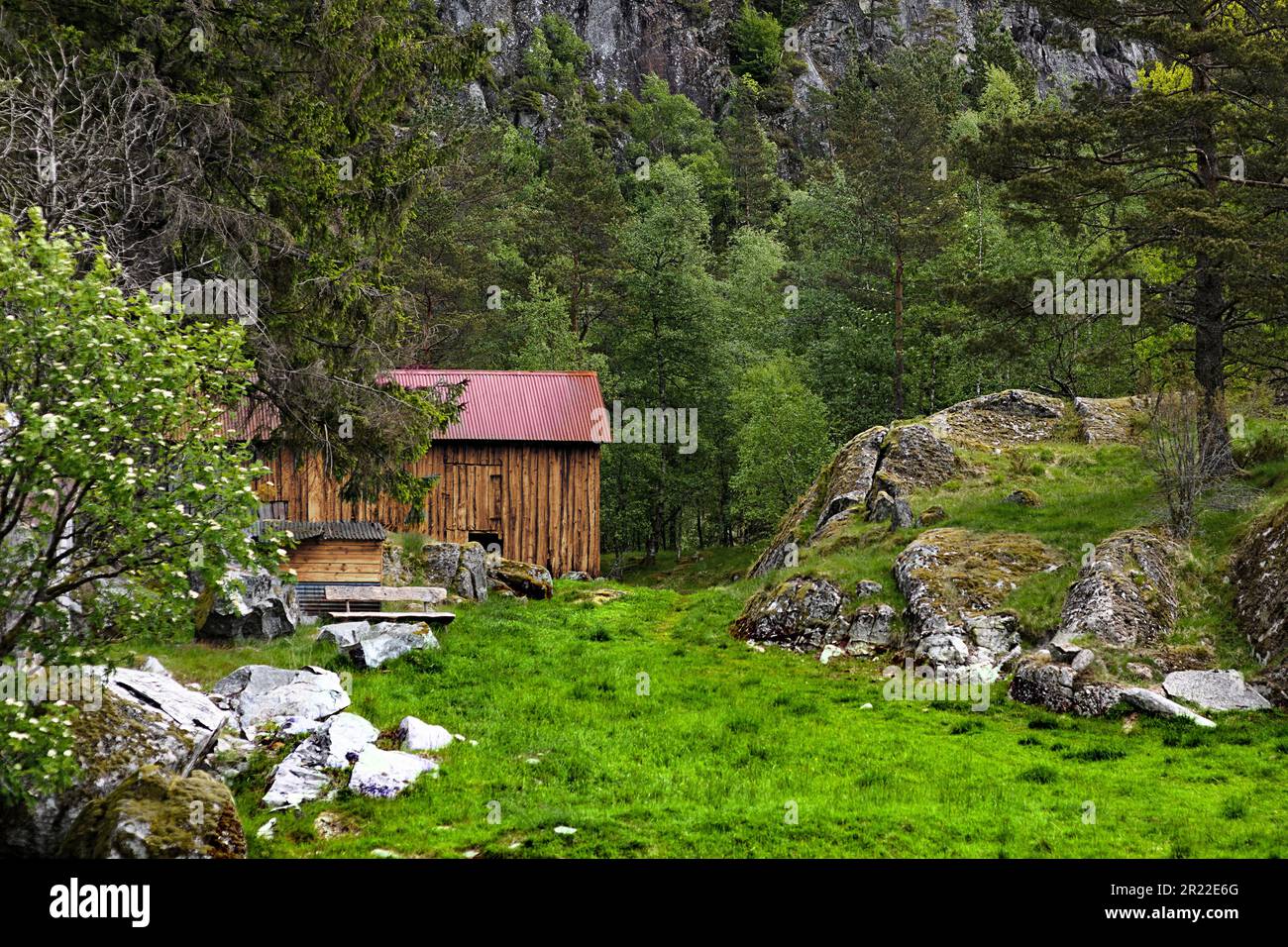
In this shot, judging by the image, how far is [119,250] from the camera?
14.6m

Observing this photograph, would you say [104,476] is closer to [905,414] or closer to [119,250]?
[119,250]

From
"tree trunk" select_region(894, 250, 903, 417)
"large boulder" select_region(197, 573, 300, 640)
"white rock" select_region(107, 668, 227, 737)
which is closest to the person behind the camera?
"white rock" select_region(107, 668, 227, 737)

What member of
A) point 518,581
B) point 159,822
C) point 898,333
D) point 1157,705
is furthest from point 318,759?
point 898,333

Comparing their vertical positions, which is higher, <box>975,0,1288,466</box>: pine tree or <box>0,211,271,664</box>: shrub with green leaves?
<box>975,0,1288,466</box>: pine tree

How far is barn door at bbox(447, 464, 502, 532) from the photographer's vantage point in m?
30.8

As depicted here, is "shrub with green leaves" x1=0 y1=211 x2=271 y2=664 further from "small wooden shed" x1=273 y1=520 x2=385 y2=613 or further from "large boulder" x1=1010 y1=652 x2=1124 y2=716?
"small wooden shed" x1=273 y1=520 x2=385 y2=613

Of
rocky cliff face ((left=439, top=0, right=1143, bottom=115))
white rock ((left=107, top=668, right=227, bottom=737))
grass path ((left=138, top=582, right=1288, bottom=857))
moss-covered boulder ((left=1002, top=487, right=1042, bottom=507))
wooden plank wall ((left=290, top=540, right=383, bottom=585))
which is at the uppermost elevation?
rocky cliff face ((left=439, top=0, right=1143, bottom=115))

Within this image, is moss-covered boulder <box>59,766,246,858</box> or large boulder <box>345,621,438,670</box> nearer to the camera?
moss-covered boulder <box>59,766,246,858</box>

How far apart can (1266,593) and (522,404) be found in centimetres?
2199

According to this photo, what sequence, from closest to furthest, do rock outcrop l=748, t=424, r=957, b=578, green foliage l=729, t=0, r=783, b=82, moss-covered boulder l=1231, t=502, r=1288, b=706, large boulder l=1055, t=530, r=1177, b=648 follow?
moss-covered boulder l=1231, t=502, r=1288, b=706 < large boulder l=1055, t=530, r=1177, b=648 < rock outcrop l=748, t=424, r=957, b=578 < green foliage l=729, t=0, r=783, b=82

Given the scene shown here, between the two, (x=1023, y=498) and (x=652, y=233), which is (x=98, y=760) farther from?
(x=652, y=233)

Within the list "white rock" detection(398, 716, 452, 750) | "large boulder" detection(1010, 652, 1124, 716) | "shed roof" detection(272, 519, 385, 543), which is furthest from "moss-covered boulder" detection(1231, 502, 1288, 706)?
"shed roof" detection(272, 519, 385, 543)

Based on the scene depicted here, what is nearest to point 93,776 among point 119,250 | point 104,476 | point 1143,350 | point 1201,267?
point 104,476

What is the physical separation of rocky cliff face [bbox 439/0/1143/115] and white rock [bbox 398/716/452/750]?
90.9m
